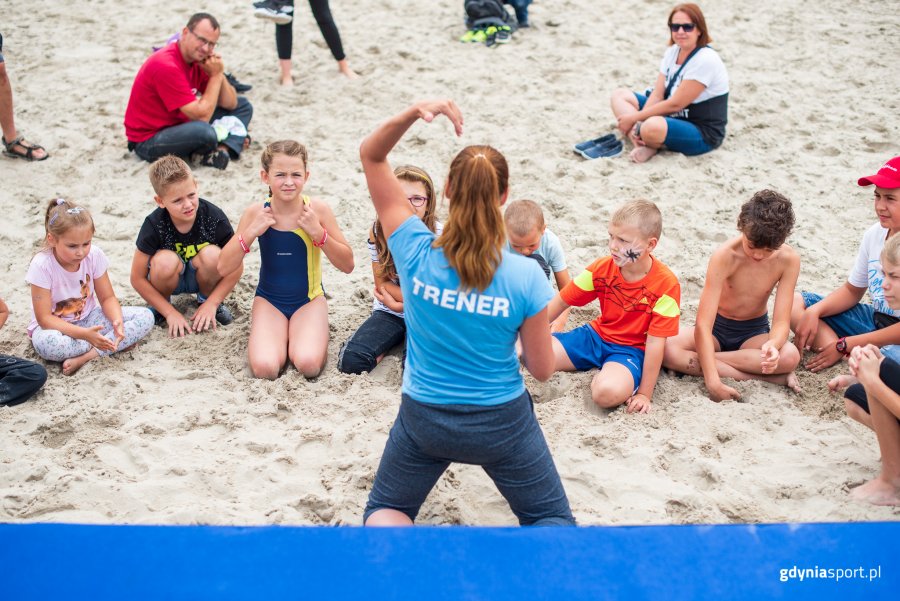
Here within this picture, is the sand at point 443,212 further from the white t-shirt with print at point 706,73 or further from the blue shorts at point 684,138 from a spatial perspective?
the white t-shirt with print at point 706,73

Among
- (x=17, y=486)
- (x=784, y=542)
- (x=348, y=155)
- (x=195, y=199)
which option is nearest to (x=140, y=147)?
(x=348, y=155)

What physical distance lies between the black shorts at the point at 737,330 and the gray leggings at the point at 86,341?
2.81 m

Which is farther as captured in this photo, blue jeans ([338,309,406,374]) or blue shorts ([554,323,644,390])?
blue jeans ([338,309,406,374])

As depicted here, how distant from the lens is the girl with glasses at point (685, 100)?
5.86 metres

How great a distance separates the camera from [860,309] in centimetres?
422

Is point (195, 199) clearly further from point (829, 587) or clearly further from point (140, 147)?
point (829, 587)

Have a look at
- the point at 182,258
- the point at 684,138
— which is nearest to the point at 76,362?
the point at 182,258

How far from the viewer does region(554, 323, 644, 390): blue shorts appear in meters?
3.98

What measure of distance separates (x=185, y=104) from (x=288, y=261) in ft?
7.14

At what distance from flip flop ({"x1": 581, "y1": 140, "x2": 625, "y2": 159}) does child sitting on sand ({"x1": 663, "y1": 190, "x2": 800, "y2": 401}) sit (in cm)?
220

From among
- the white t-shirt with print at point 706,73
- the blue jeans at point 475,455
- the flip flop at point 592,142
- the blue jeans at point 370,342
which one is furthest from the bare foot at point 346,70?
the blue jeans at point 475,455

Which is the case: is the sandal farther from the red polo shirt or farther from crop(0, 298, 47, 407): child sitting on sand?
crop(0, 298, 47, 407): child sitting on sand

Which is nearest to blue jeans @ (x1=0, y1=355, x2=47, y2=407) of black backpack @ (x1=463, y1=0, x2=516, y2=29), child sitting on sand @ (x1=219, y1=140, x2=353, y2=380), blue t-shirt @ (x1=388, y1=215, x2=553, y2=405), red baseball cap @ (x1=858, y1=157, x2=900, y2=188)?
child sitting on sand @ (x1=219, y1=140, x2=353, y2=380)

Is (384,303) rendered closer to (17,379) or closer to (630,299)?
(630,299)
